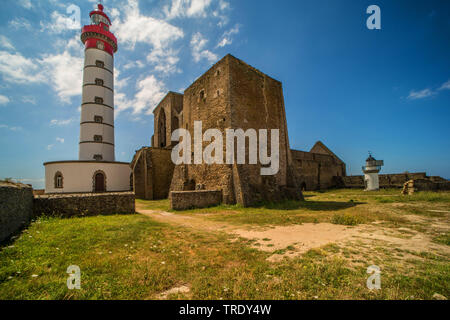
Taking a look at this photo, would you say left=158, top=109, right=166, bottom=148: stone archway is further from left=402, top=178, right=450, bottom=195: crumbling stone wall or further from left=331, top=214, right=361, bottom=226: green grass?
left=402, top=178, right=450, bottom=195: crumbling stone wall

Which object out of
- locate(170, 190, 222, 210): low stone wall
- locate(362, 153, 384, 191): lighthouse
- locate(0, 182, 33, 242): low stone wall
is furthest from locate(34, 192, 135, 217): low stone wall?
locate(362, 153, 384, 191): lighthouse

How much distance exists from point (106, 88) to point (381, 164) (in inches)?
1347

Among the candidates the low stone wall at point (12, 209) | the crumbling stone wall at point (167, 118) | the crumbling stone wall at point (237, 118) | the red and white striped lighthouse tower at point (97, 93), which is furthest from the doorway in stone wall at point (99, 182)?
the low stone wall at point (12, 209)

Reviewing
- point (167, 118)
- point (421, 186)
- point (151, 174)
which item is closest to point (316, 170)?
point (421, 186)

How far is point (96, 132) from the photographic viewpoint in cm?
2206

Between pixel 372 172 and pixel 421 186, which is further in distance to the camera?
pixel 372 172

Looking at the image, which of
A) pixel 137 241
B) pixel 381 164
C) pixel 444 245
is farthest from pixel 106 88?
pixel 381 164

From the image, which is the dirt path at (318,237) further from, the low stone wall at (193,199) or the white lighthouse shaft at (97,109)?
the white lighthouse shaft at (97,109)

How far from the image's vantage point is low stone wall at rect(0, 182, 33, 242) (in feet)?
13.1

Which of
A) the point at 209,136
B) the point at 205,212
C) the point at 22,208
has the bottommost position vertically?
the point at 205,212

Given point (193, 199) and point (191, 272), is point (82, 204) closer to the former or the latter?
point (193, 199)

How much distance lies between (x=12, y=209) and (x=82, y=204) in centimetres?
307
